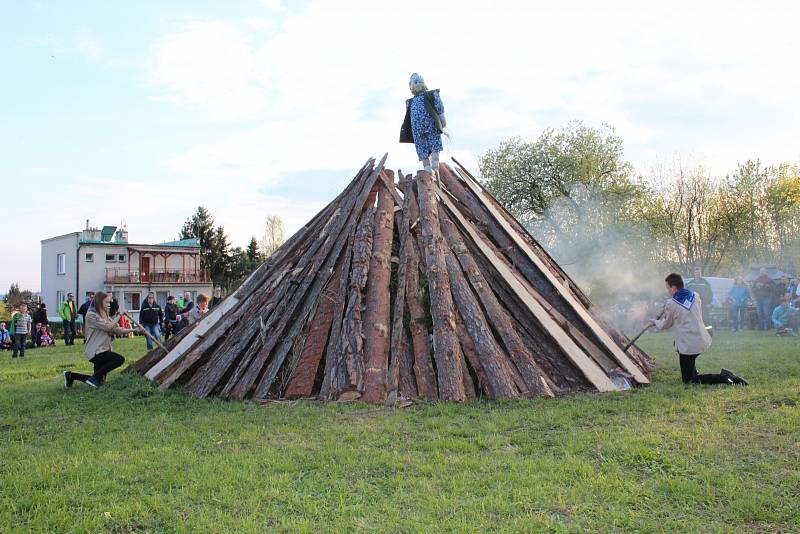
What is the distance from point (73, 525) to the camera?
14.0 feet

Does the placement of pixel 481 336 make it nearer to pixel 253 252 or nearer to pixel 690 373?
pixel 690 373

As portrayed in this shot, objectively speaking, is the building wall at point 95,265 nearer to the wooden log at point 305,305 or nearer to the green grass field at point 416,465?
the wooden log at point 305,305

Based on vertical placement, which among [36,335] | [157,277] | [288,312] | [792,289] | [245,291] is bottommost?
[36,335]

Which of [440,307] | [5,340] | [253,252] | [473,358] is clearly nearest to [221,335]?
[440,307]

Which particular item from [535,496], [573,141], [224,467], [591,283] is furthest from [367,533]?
[573,141]

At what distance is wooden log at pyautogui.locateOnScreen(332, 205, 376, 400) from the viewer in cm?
793

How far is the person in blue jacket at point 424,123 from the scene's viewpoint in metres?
10.9

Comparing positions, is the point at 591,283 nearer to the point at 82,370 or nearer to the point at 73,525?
the point at 82,370

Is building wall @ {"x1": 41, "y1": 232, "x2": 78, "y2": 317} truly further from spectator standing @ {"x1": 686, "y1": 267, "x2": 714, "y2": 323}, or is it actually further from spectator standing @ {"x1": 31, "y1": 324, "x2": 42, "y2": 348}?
spectator standing @ {"x1": 686, "y1": 267, "x2": 714, "y2": 323}

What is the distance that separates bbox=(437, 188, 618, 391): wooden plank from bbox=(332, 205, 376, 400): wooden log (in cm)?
179

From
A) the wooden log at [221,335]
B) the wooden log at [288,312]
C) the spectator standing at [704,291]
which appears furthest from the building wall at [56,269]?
the wooden log at [288,312]

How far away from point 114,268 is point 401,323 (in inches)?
1807

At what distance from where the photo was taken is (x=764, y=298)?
63.4ft

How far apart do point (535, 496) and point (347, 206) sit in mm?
7075
